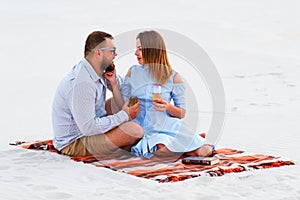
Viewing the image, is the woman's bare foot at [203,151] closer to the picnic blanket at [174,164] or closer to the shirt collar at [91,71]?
the picnic blanket at [174,164]

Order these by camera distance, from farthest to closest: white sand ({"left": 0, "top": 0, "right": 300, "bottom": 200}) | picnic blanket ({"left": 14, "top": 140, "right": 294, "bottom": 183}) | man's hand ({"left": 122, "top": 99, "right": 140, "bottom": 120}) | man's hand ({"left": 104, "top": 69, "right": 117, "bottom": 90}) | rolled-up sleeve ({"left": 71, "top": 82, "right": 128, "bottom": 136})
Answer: man's hand ({"left": 104, "top": 69, "right": 117, "bottom": 90}) → man's hand ({"left": 122, "top": 99, "right": 140, "bottom": 120}) → rolled-up sleeve ({"left": 71, "top": 82, "right": 128, "bottom": 136}) → picnic blanket ({"left": 14, "top": 140, "right": 294, "bottom": 183}) → white sand ({"left": 0, "top": 0, "right": 300, "bottom": 200})

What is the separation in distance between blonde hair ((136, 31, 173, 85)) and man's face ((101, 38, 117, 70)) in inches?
10.0

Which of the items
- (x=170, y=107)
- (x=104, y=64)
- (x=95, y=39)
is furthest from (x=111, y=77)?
(x=170, y=107)

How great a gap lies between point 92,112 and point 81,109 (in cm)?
10

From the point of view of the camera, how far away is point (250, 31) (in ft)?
67.2

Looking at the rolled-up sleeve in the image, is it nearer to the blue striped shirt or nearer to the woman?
the blue striped shirt

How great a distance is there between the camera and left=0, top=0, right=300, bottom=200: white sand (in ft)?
15.5

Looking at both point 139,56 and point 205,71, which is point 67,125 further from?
point 205,71

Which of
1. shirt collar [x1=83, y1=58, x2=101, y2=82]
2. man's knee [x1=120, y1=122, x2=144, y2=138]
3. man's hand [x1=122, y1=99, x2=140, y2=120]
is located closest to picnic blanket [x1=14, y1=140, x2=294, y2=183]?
man's knee [x1=120, y1=122, x2=144, y2=138]

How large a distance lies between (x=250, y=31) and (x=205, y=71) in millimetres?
10159

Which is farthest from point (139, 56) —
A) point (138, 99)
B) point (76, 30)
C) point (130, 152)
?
point (76, 30)

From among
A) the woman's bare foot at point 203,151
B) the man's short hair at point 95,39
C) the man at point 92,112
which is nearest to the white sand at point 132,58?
the man at point 92,112

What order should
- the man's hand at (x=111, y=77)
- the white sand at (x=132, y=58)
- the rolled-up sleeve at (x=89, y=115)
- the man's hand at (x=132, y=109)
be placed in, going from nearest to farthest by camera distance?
the white sand at (x=132, y=58) < the rolled-up sleeve at (x=89, y=115) < the man's hand at (x=132, y=109) < the man's hand at (x=111, y=77)

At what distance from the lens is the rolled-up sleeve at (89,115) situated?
214 inches
